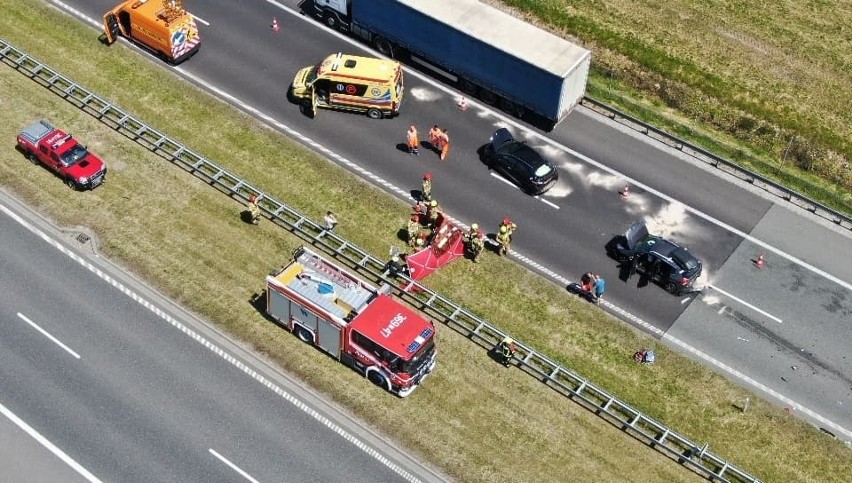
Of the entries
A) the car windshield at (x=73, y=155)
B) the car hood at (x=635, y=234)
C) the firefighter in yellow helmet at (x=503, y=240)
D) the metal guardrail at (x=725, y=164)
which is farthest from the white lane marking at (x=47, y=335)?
the metal guardrail at (x=725, y=164)

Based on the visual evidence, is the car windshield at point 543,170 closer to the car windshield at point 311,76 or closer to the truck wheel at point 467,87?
the truck wheel at point 467,87

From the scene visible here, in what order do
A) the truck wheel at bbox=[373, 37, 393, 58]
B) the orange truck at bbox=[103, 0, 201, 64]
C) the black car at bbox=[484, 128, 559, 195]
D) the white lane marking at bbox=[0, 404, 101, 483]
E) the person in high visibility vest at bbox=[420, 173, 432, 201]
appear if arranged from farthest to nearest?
the truck wheel at bbox=[373, 37, 393, 58]
the orange truck at bbox=[103, 0, 201, 64]
the black car at bbox=[484, 128, 559, 195]
the person in high visibility vest at bbox=[420, 173, 432, 201]
the white lane marking at bbox=[0, 404, 101, 483]

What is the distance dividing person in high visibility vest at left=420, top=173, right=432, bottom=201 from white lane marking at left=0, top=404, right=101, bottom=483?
60.1 feet

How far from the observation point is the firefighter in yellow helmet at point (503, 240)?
41.1 meters

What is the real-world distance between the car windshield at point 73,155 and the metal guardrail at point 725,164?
80.8ft

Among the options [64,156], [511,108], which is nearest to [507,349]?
[511,108]

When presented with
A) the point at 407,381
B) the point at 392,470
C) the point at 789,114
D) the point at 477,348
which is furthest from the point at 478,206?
the point at 789,114

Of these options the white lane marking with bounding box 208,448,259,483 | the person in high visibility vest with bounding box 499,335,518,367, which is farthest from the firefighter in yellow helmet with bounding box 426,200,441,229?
the white lane marking with bounding box 208,448,259,483

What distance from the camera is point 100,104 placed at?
155 feet

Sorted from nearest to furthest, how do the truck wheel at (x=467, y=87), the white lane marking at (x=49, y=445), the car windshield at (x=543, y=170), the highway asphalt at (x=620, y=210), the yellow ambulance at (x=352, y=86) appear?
the white lane marking at (x=49, y=445), the highway asphalt at (x=620, y=210), the car windshield at (x=543, y=170), the yellow ambulance at (x=352, y=86), the truck wheel at (x=467, y=87)

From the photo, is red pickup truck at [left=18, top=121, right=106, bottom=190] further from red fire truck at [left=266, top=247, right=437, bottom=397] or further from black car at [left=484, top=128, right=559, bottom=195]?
black car at [left=484, top=128, right=559, bottom=195]

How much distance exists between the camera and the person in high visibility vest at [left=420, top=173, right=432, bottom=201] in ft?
141

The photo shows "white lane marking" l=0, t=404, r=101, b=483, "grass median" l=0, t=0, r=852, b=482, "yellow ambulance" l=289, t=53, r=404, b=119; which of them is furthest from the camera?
"yellow ambulance" l=289, t=53, r=404, b=119

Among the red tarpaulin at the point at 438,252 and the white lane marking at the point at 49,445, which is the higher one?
the red tarpaulin at the point at 438,252
